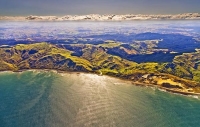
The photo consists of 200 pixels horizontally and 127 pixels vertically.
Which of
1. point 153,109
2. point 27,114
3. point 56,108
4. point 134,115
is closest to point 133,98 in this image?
point 153,109

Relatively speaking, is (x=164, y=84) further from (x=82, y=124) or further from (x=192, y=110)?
(x=82, y=124)

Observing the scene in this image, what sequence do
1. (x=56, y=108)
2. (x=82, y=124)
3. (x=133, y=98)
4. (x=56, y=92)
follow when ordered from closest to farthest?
(x=82, y=124)
(x=56, y=108)
(x=133, y=98)
(x=56, y=92)

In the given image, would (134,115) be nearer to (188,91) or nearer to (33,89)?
(188,91)

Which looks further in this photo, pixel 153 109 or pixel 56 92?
pixel 56 92

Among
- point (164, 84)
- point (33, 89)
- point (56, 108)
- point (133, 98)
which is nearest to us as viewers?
point (56, 108)

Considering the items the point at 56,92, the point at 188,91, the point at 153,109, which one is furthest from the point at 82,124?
the point at 188,91

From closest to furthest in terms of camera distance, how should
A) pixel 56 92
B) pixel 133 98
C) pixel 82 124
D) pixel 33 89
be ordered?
pixel 82 124
pixel 133 98
pixel 56 92
pixel 33 89
